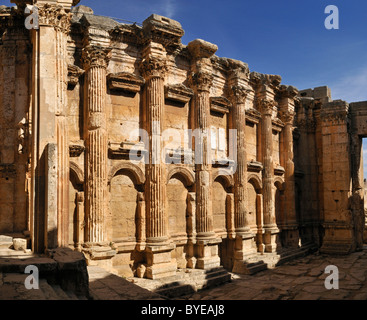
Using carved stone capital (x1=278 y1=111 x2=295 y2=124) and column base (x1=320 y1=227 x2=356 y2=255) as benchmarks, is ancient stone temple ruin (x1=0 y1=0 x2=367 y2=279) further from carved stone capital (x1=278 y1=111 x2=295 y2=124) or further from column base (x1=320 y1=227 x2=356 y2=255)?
carved stone capital (x1=278 y1=111 x2=295 y2=124)

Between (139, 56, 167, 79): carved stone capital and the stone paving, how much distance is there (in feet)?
25.1

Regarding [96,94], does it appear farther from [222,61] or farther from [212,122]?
[222,61]

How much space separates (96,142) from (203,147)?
4.58m

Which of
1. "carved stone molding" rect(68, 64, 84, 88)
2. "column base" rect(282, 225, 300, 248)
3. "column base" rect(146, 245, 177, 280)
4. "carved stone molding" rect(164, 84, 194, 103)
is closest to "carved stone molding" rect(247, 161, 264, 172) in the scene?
"column base" rect(282, 225, 300, 248)

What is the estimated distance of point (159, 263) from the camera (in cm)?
1155

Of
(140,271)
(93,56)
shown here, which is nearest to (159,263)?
(140,271)

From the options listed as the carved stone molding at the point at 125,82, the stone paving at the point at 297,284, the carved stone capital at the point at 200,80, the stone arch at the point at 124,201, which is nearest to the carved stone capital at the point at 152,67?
the carved stone molding at the point at 125,82

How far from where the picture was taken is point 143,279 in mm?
11117

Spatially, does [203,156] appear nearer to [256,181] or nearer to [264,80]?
[256,181]

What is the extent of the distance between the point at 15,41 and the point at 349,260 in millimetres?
16715

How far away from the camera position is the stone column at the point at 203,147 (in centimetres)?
1328

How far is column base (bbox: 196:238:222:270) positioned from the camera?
1286 cm

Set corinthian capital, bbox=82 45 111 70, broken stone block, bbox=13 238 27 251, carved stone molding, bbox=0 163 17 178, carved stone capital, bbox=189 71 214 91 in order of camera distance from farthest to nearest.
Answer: carved stone capital, bbox=189 71 214 91
corinthian capital, bbox=82 45 111 70
carved stone molding, bbox=0 163 17 178
broken stone block, bbox=13 238 27 251

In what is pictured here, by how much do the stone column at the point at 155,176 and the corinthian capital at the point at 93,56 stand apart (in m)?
1.70
